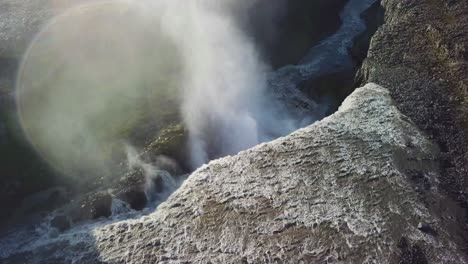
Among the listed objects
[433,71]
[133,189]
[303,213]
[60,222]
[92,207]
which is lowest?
[303,213]

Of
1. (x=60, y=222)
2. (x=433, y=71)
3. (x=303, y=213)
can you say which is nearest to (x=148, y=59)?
(x=60, y=222)

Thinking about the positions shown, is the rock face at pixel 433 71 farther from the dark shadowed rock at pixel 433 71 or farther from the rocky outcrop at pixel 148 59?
the rocky outcrop at pixel 148 59

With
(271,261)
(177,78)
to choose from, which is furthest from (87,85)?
(271,261)

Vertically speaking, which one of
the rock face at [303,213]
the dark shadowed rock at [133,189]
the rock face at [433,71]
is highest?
the rock face at [433,71]

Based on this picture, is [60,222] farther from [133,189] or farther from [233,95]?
[233,95]

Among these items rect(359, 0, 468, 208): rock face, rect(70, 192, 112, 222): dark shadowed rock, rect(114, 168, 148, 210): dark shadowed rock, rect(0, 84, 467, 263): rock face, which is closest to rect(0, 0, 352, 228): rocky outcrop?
rect(114, 168, 148, 210): dark shadowed rock

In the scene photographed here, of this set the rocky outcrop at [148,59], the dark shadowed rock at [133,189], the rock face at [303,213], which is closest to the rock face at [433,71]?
the rock face at [303,213]

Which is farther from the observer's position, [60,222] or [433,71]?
[433,71]
